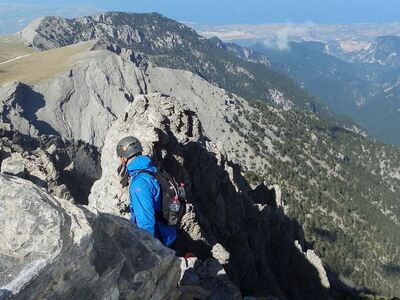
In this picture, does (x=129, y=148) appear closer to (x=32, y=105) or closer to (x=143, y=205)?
(x=143, y=205)

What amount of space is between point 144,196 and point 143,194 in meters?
0.05

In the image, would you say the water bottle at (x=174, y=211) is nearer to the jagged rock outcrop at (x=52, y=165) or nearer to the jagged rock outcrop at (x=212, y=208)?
the jagged rock outcrop at (x=212, y=208)

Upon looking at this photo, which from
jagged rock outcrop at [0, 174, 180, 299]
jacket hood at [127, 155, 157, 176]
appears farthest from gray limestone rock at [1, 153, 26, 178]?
jagged rock outcrop at [0, 174, 180, 299]

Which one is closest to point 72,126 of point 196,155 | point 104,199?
point 196,155

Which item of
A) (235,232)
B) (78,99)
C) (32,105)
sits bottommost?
(78,99)

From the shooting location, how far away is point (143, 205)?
1310 cm

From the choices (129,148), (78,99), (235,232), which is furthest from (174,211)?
(78,99)

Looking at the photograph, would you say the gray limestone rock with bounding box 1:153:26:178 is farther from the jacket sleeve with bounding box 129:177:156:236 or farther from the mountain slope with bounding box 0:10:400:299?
the mountain slope with bounding box 0:10:400:299

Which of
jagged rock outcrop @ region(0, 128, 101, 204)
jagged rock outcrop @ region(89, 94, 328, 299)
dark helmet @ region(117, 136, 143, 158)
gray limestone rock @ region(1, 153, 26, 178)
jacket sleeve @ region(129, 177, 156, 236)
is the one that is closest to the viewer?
jacket sleeve @ region(129, 177, 156, 236)

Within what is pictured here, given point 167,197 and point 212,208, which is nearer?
point 167,197

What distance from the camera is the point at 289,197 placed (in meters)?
142

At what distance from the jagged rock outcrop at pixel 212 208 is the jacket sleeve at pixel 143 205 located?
8.95m

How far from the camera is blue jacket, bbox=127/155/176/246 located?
42.8ft

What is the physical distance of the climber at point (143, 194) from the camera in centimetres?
1306
